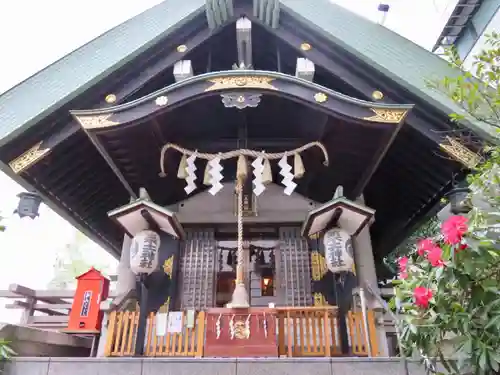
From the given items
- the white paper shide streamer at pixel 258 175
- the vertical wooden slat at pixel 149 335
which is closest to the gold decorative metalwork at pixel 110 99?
the white paper shide streamer at pixel 258 175

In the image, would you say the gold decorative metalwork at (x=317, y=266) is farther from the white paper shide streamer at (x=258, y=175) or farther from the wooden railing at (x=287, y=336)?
the white paper shide streamer at (x=258, y=175)

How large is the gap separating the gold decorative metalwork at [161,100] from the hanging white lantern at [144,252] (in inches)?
89.2

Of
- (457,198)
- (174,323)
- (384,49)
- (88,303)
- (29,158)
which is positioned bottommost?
(174,323)

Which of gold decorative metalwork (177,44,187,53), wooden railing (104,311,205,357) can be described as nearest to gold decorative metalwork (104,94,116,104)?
gold decorative metalwork (177,44,187,53)

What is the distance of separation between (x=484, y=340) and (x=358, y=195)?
185 inches

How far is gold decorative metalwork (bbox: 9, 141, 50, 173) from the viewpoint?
6.20 meters

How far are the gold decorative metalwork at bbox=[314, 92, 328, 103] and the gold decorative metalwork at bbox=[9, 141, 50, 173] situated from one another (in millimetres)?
4472

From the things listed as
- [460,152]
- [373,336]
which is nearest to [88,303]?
[373,336]

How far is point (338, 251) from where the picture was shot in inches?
261

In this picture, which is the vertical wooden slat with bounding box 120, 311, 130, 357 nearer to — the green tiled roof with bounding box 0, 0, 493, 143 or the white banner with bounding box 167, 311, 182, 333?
the white banner with bounding box 167, 311, 182, 333

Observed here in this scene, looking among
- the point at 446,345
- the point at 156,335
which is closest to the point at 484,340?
the point at 446,345

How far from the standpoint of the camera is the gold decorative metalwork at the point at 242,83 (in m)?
6.25

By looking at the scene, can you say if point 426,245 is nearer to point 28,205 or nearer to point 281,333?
point 281,333

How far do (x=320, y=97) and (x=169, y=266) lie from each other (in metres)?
4.32
